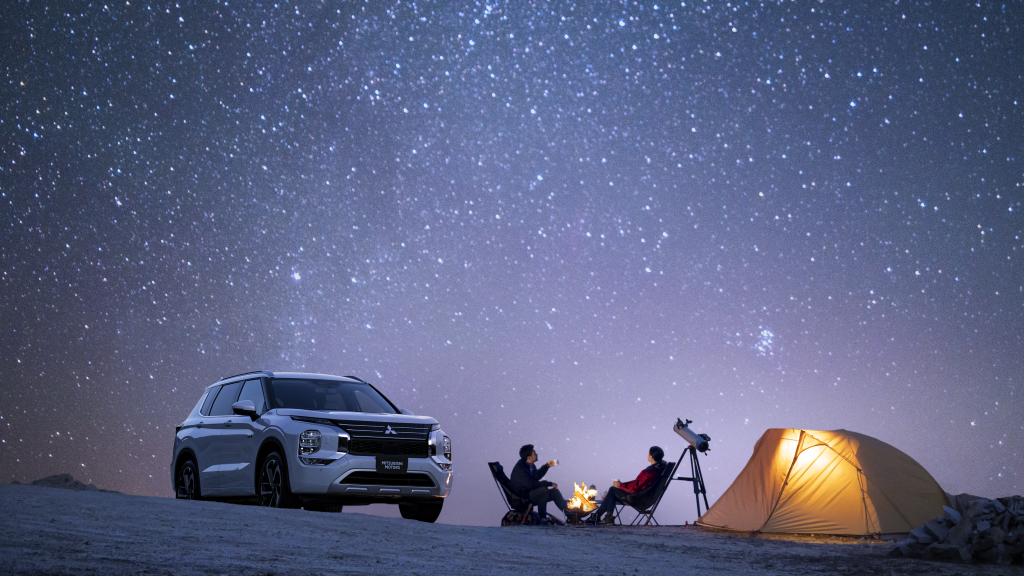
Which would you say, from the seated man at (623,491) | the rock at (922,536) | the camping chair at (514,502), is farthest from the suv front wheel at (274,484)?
the rock at (922,536)

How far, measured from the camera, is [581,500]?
1272cm

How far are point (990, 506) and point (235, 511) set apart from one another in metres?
7.69

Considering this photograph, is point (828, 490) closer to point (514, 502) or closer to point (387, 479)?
point (514, 502)

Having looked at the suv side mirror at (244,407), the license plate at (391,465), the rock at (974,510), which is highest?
the suv side mirror at (244,407)

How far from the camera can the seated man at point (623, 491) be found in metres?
12.5

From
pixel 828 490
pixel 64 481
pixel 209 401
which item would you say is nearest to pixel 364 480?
pixel 209 401

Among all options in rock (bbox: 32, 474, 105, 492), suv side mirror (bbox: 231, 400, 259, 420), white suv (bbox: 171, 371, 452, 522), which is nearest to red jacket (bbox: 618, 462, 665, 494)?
white suv (bbox: 171, 371, 452, 522)

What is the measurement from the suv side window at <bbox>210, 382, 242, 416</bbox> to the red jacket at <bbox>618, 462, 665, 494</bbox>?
19.9 feet

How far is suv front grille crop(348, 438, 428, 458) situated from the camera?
8688mm

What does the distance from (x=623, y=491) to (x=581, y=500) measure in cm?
69

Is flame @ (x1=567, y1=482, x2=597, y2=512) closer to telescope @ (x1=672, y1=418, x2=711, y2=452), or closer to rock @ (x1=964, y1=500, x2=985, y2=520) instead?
telescope @ (x1=672, y1=418, x2=711, y2=452)

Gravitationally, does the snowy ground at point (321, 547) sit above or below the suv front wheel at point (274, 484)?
below

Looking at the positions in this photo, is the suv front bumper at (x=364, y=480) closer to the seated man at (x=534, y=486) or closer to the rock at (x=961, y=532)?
the seated man at (x=534, y=486)

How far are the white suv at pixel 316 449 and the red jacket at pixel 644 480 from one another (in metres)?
4.24
